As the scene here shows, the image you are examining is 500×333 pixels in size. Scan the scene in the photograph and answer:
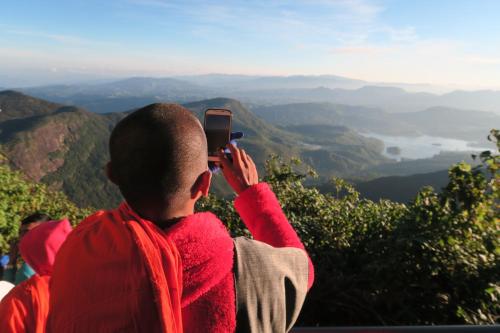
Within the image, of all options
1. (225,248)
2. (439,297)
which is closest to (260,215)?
(225,248)

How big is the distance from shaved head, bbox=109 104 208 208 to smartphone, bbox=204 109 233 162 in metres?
0.46

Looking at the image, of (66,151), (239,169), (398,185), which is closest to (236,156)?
(239,169)

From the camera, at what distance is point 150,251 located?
1127mm

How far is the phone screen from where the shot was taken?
184 centimetres

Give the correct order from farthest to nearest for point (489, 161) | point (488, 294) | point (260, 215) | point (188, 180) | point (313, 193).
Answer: point (313, 193) < point (489, 161) < point (488, 294) < point (260, 215) < point (188, 180)

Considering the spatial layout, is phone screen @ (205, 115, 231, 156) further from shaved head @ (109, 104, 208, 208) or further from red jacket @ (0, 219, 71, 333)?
red jacket @ (0, 219, 71, 333)

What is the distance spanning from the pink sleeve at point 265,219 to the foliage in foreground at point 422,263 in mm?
2804

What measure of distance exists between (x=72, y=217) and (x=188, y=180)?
10.1 meters

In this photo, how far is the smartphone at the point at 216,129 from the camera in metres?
1.84

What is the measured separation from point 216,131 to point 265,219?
0.58 metres

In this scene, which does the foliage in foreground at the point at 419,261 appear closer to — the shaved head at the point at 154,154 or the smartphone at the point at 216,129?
the smartphone at the point at 216,129

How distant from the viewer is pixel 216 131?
6.15 ft

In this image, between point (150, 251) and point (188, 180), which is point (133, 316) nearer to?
point (150, 251)

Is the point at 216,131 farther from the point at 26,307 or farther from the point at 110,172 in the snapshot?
the point at 26,307
